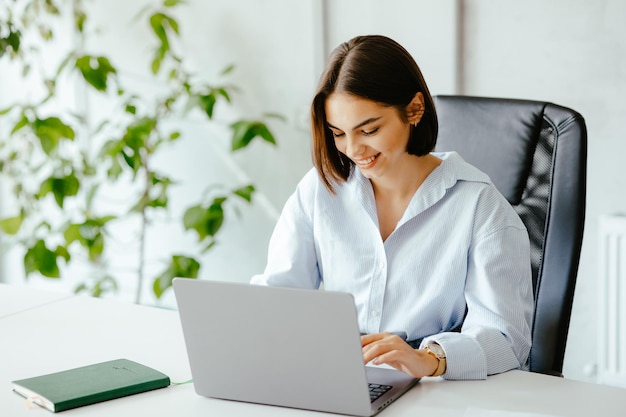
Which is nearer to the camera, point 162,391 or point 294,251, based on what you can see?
point 162,391

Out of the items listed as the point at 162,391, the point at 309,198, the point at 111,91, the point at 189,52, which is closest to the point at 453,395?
the point at 162,391

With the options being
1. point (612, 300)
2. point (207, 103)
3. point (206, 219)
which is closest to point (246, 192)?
point (206, 219)

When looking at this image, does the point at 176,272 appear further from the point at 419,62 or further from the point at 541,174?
the point at 541,174

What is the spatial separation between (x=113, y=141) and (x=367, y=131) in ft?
5.27

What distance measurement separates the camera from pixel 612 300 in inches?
98.7

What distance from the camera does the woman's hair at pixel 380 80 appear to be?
1.59 meters

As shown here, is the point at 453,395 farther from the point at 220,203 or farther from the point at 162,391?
the point at 220,203

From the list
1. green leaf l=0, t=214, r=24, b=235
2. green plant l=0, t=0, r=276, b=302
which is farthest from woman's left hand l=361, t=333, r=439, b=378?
green leaf l=0, t=214, r=24, b=235

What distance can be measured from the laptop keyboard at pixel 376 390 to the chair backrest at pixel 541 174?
43 centimetres

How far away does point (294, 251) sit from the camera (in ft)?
5.82

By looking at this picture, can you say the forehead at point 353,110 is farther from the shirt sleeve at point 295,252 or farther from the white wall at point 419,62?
the white wall at point 419,62

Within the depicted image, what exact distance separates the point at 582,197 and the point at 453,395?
1.75 feet

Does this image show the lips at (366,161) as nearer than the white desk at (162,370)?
No

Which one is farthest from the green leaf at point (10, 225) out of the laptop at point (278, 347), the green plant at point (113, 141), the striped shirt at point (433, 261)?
the laptop at point (278, 347)
